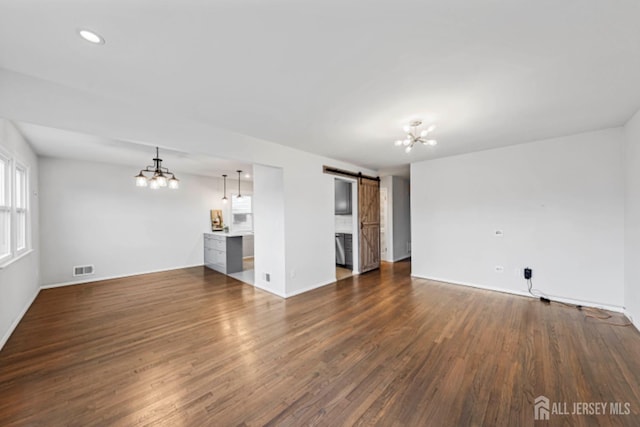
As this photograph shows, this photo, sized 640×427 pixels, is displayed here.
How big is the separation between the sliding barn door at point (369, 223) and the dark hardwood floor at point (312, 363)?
199 centimetres

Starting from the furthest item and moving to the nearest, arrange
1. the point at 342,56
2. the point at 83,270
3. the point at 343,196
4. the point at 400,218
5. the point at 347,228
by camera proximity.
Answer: the point at 400,218, the point at 347,228, the point at 343,196, the point at 83,270, the point at 342,56

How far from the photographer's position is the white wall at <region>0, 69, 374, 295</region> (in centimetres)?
200

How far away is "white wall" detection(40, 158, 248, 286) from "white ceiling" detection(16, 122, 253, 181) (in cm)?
40

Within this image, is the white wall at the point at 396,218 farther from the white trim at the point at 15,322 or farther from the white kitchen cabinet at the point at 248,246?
the white trim at the point at 15,322

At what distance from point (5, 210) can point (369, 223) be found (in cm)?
585

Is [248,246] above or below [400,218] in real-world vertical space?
below

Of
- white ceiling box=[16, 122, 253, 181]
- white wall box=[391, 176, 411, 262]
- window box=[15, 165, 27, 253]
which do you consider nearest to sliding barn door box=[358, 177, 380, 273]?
white wall box=[391, 176, 411, 262]

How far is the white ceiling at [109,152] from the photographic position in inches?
136

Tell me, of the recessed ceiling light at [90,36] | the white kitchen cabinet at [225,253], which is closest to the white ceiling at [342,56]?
the recessed ceiling light at [90,36]

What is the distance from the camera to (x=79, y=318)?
10.8 feet


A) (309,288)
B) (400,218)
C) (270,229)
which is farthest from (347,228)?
(270,229)

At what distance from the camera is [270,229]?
442 cm

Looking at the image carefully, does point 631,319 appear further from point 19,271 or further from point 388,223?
point 19,271

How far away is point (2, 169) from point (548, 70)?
18.9 ft
